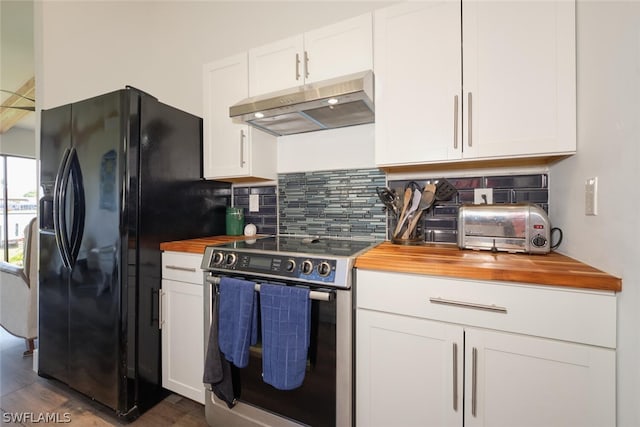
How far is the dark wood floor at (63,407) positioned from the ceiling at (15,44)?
301 centimetres

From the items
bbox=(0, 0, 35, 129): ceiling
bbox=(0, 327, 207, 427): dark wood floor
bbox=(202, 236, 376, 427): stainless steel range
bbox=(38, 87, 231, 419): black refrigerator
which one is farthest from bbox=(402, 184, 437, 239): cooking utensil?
bbox=(0, 0, 35, 129): ceiling

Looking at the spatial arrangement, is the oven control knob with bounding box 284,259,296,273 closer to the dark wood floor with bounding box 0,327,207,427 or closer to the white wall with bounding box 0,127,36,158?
the dark wood floor with bounding box 0,327,207,427

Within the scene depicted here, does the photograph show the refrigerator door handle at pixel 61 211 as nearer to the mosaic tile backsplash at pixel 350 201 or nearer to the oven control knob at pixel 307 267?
the mosaic tile backsplash at pixel 350 201

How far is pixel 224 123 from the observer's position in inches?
73.9

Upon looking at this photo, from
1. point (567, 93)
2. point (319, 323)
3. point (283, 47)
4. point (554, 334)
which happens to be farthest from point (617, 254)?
point (283, 47)

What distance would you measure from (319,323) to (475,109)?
119cm

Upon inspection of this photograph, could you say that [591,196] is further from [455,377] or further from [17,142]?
[17,142]

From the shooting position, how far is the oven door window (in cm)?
114

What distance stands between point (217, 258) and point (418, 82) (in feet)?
4.38

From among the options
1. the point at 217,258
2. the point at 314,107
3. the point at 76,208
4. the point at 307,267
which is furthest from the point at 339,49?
the point at 76,208

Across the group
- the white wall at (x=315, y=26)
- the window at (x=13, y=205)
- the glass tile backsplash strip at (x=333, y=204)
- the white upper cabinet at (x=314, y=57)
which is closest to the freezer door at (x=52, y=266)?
the white wall at (x=315, y=26)

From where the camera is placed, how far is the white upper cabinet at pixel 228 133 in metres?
1.81

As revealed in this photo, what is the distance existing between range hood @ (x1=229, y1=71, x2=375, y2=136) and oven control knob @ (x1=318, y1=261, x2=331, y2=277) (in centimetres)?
81

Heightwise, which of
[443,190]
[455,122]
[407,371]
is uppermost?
[455,122]
